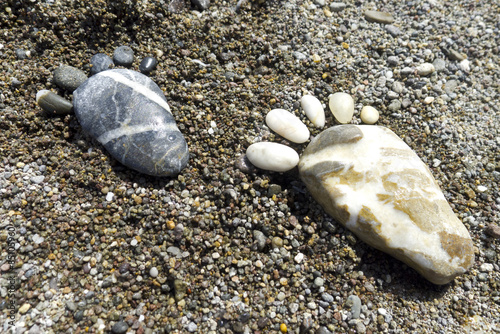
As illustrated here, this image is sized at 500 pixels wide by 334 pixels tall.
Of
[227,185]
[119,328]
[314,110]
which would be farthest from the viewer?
[314,110]

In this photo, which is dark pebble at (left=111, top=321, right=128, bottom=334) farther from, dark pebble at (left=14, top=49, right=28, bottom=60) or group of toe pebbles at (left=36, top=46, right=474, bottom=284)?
dark pebble at (left=14, top=49, right=28, bottom=60)

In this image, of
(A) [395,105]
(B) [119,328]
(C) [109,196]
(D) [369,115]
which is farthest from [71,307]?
(A) [395,105]

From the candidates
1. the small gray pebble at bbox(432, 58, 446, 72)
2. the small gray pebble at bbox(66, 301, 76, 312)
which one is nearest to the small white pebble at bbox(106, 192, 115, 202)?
the small gray pebble at bbox(66, 301, 76, 312)

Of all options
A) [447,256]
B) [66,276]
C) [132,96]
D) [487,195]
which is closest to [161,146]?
[132,96]

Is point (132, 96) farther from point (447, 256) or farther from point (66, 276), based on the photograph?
point (447, 256)

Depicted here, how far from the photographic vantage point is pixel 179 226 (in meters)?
2.31

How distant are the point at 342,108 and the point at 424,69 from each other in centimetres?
91

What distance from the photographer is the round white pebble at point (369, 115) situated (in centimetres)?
271

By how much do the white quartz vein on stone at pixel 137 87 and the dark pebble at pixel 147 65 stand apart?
0.74 feet

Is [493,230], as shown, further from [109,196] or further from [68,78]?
[68,78]

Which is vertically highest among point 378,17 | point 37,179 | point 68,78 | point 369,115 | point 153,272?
point 378,17

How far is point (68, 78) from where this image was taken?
2562 millimetres

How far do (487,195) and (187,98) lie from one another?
2462mm

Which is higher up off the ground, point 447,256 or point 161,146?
point 161,146
